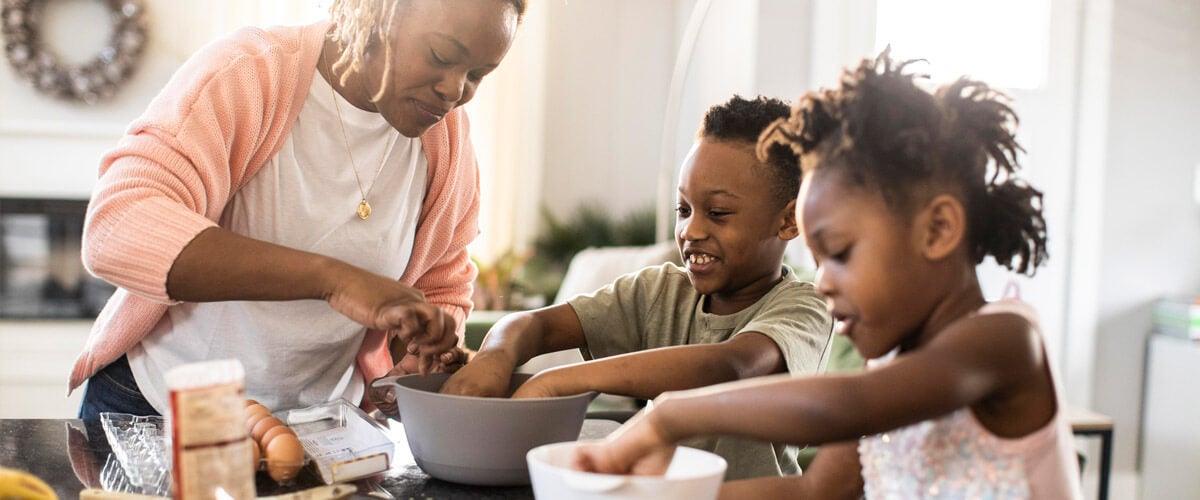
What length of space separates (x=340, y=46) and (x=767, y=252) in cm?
62

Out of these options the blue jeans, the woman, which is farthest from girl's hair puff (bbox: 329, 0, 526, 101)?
the blue jeans

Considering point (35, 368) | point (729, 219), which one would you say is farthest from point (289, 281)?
point (35, 368)

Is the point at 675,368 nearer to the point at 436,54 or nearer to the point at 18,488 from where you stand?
the point at 436,54

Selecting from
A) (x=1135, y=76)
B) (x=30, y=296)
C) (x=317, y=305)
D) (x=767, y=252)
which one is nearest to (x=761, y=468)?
(x=767, y=252)

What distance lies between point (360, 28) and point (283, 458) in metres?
0.53

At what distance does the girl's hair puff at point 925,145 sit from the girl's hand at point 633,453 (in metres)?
0.28

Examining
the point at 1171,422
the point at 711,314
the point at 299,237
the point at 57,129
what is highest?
the point at 57,129

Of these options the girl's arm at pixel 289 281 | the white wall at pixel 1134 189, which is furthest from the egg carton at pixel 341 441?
the white wall at pixel 1134 189

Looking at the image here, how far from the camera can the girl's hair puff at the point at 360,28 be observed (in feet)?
3.84

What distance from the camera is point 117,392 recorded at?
132cm

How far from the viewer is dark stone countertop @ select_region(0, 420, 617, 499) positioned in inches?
37.7

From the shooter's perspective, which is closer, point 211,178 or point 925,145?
point 925,145

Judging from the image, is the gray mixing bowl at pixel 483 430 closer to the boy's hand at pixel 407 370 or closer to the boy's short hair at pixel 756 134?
the boy's hand at pixel 407 370

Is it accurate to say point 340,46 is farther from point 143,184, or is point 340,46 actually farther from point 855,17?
point 855,17
